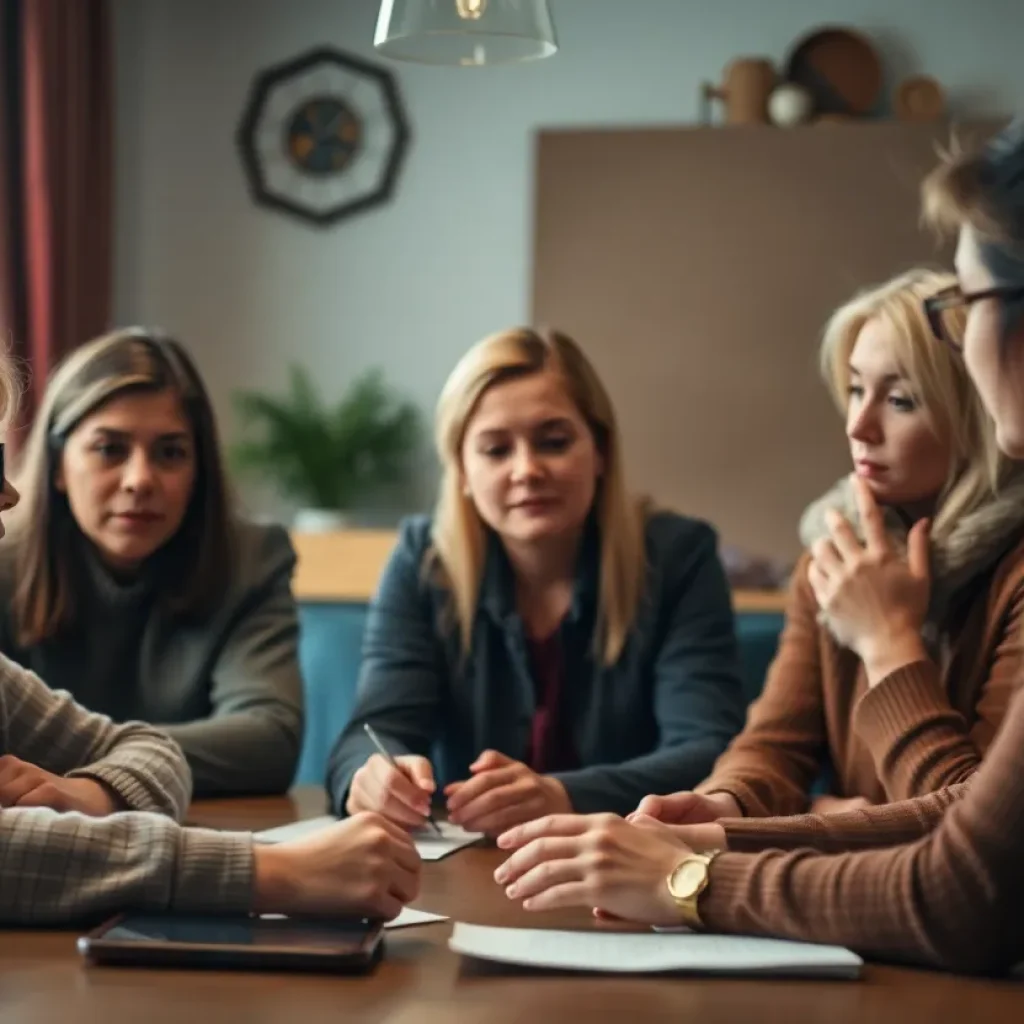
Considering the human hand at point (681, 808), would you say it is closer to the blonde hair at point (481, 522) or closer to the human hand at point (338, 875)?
the human hand at point (338, 875)

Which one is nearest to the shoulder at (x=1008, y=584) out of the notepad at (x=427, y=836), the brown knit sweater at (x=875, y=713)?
the brown knit sweater at (x=875, y=713)

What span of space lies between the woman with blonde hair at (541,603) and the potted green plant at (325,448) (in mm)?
2626

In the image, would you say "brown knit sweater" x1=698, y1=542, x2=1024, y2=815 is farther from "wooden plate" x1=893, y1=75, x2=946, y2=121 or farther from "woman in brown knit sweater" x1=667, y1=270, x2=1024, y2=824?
"wooden plate" x1=893, y1=75, x2=946, y2=121

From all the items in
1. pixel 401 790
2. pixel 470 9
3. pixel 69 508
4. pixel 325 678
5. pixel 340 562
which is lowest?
pixel 340 562

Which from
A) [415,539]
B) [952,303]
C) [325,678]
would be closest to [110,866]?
[952,303]

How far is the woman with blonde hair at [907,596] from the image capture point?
5.52 feet

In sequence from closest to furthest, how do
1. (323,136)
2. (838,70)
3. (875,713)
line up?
(875,713) → (838,70) → (323,136)

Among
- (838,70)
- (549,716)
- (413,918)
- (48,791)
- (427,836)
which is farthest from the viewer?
(838,70)

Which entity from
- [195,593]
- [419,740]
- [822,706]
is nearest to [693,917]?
[822,706]

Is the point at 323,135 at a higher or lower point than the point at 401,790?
higher

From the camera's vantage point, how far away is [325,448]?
194 inches

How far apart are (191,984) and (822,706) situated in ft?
3.43

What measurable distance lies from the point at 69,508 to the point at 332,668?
0.55 meters

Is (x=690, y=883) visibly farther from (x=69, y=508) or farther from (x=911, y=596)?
(x=69, y=508)
